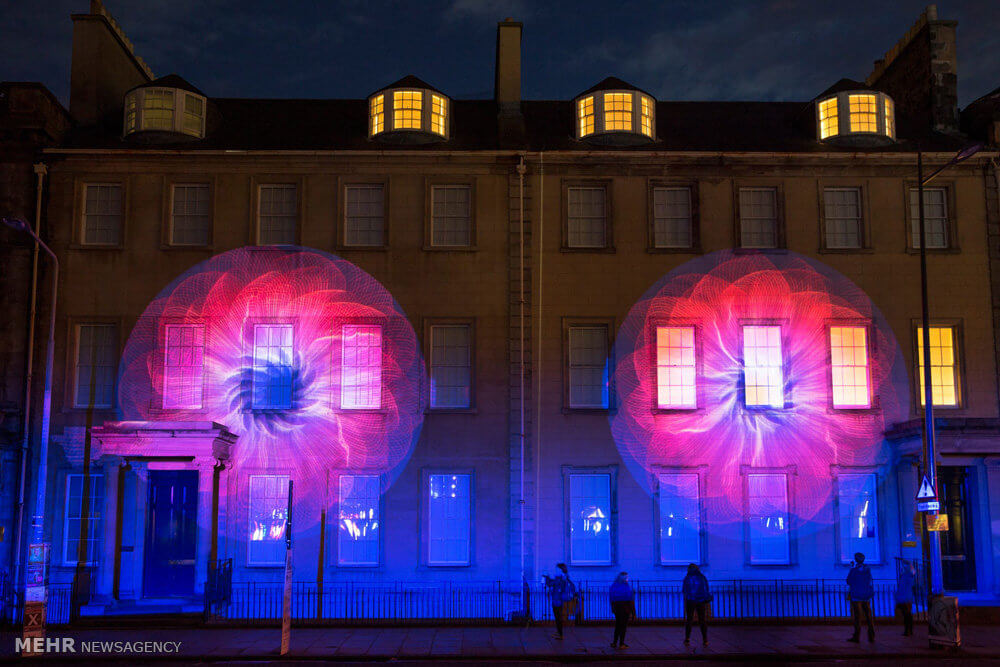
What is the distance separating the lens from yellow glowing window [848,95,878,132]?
88.1 feet

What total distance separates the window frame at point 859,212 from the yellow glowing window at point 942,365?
289cm

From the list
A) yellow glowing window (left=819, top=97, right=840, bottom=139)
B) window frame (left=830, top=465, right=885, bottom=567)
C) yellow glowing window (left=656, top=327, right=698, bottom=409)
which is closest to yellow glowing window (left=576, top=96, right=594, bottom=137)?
yellow glowing window (left=656, top=327, right=698, bottom=409)

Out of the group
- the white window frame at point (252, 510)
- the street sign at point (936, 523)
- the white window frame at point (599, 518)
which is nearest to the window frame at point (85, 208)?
the white window frame at point (252, 510)

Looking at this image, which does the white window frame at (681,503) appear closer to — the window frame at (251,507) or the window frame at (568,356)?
the window frame at (568,356)

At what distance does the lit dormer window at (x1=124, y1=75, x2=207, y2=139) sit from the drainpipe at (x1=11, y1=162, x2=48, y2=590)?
2.92 m

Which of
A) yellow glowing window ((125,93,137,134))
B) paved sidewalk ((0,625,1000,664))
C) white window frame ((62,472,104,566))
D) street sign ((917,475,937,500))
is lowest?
paved sidewalk ((0,625,1000,664))

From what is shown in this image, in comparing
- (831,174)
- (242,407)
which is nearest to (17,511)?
(242,407)

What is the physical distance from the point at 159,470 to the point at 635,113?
1685 centimetres

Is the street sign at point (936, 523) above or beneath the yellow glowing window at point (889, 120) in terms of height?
beneath

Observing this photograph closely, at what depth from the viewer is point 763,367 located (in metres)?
25.5

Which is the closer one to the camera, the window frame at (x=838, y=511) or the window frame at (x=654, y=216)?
the window frame at (x=838, y=511)

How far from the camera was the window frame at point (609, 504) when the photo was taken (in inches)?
953

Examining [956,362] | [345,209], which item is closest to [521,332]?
[345,209]

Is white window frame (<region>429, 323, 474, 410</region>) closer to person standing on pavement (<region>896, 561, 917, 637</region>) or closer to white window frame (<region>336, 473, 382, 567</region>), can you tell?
white window frame (<region>336, 473, 382, 567</region>)
